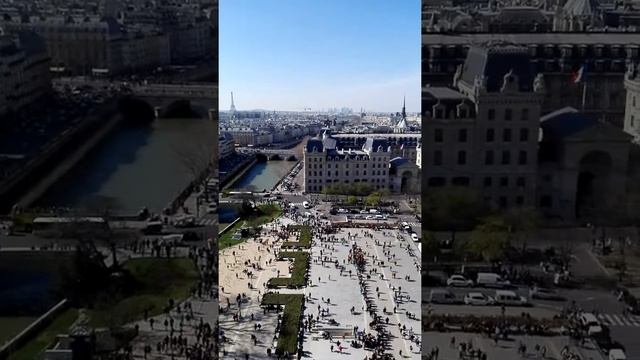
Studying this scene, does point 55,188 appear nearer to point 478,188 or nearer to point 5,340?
point 5,340

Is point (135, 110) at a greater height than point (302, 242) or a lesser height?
greater

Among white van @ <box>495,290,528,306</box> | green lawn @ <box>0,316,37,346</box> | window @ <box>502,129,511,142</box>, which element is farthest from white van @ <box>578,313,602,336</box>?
green lawn @ <box>0,316,37,346</box>

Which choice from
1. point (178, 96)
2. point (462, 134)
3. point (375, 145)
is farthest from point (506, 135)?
point (375, 145)

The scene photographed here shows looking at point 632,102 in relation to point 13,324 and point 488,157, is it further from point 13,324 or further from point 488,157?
point 13,324

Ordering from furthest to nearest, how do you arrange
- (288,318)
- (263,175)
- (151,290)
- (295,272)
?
(263,175) < (295,272) < (288,318) < (151,290)

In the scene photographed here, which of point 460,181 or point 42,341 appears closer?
point 42,341


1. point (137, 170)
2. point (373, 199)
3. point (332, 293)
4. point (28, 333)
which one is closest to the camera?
point (28, 333)

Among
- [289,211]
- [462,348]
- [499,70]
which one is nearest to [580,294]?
[462,348]

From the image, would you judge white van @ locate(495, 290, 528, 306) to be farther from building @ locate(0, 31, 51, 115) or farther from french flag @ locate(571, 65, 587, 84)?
building @ locate(0, 31, 51, 115)
